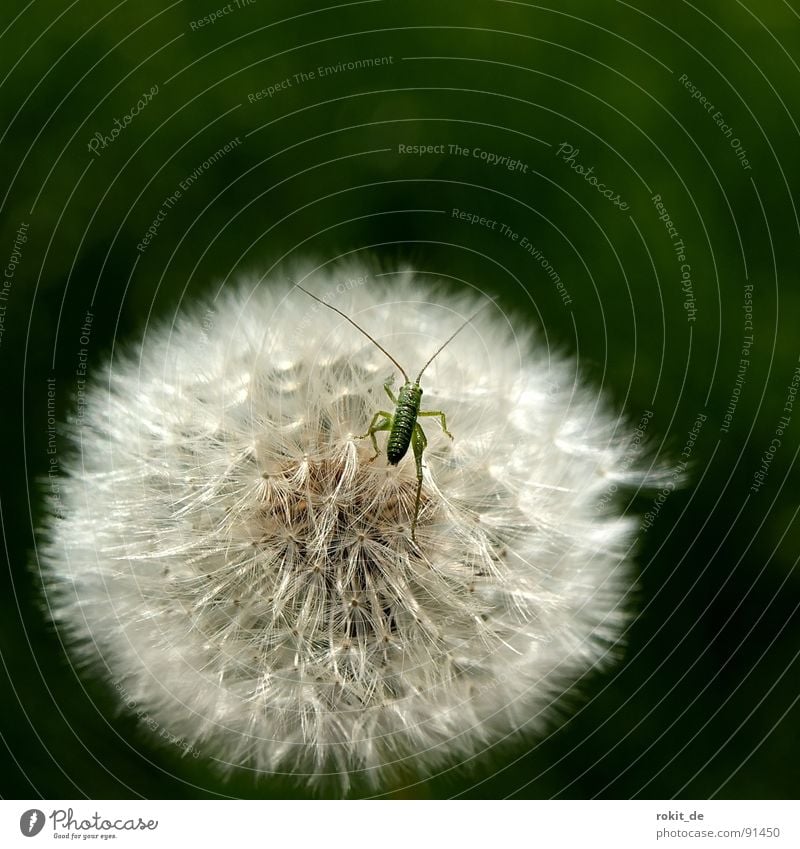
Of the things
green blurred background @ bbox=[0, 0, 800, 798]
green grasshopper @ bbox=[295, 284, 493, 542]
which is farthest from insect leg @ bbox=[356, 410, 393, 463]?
green blurred background @ bbox=[0, 0, 800, 798]

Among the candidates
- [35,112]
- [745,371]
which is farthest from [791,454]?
[35,112]

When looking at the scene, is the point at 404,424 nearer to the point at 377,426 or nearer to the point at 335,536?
the point at 377,426

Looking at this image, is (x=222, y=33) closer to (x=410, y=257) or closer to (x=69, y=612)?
(x=410, y=257)
